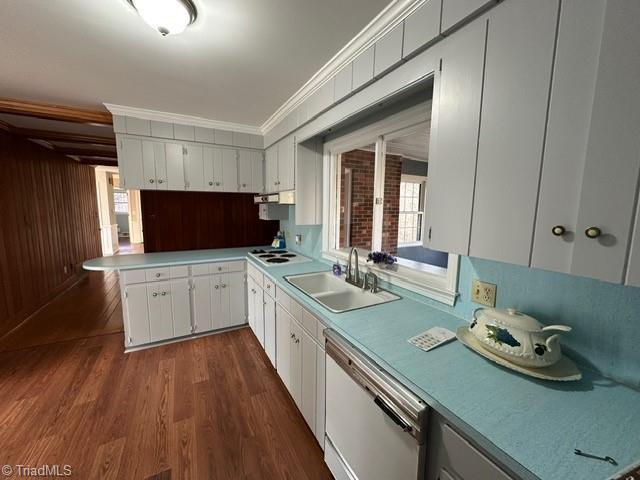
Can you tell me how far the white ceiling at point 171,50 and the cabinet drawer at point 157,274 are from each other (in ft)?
5.38

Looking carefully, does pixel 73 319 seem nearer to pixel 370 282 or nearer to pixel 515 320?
pixel 370 282

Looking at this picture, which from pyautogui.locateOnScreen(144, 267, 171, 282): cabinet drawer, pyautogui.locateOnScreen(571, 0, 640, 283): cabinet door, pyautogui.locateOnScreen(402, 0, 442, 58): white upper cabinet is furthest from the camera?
pyautogui.locateOnScreen(144, 267, 171, 282): cabinet drawer

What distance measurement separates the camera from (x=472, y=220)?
98cm

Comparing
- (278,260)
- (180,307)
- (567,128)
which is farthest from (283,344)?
(567,128)

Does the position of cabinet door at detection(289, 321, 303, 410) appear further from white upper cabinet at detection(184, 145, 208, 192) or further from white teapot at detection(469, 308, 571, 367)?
white upper cabinet at detection(184, 145, 208, 192)

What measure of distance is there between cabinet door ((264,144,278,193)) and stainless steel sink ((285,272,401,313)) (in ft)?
4.12

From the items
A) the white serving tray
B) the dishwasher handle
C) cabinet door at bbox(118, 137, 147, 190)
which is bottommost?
the dishwasher handle

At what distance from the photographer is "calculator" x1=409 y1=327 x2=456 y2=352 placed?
3.66 ft

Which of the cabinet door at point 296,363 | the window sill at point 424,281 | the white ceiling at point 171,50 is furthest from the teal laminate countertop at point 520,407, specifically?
the white ceiling at point 171,50

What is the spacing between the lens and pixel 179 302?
2.84m

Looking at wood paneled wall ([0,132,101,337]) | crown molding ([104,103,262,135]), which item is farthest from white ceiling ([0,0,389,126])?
wood paneled wall ([0,132,101,337])

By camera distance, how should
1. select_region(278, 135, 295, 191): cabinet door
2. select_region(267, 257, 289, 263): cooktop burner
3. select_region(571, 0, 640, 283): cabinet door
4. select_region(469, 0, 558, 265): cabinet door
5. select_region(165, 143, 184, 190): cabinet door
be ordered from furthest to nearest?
select_region(165, 143, 184, 190): cabinet door → select_region(267, 257, 289, 263): cooktop burner → select_region(278, 135, 295, 191): cabinet door → select_region(469, 0, 558, 265): cabinet door → select_region(571, 0, 640, 283): cabinet door

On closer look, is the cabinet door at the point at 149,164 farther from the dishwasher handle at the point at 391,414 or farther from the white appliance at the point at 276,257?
the dishwasher handle at the point at 391,414

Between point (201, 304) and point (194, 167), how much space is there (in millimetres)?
1586
